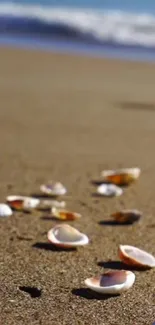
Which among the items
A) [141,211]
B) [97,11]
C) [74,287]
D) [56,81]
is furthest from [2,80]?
[97,11]

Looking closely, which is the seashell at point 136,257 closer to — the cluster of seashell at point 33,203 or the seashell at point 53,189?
the cluster of seashell at point 33,203

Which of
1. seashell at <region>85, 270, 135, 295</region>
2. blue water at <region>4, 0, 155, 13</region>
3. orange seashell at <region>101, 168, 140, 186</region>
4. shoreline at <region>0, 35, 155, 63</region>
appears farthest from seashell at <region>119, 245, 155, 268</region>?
blue water at <region>4, 0, 155, 13</region>

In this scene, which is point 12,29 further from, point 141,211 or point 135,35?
point 141,211

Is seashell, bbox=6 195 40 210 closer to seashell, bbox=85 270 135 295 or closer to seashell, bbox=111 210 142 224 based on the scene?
seashell, bbox=111 210 142 224

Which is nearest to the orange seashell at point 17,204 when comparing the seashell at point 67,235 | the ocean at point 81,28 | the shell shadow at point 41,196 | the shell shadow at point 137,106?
the shell shadow at point 41,196

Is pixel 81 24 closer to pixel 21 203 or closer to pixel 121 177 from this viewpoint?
pixel 121 177

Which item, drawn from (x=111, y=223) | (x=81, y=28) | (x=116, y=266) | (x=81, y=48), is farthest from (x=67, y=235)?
(x=81, y=28)
